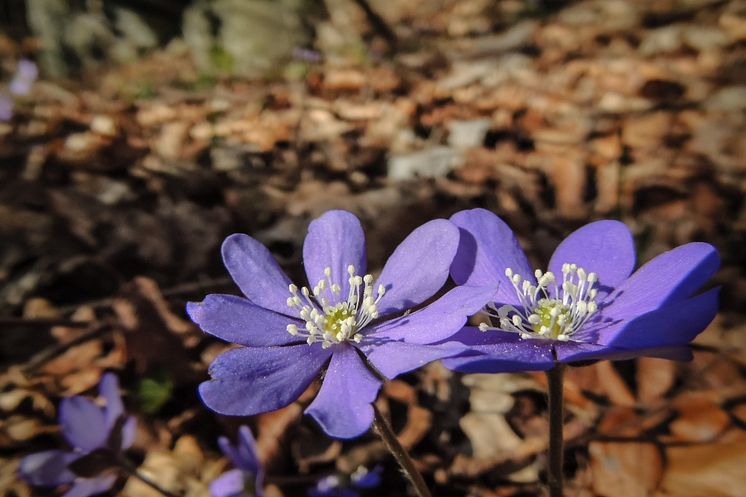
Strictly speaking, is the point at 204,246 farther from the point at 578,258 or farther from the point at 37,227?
the point at 578,258

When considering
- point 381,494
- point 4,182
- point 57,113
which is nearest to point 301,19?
point 57,113

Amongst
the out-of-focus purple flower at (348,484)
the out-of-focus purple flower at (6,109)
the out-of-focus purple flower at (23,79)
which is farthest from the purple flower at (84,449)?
the out-of-focus purple flower at (23,79)

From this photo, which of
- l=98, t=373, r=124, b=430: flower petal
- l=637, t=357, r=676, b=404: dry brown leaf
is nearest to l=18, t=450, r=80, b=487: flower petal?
l=98, t=373, r=124, b=430: flower petal

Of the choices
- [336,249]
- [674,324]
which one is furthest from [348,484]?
[674,324]

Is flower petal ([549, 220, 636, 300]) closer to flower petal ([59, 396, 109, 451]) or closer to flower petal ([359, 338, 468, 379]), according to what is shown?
flower petal ([359, 338, 468, 379])

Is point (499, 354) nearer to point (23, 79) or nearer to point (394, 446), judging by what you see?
point (394, 446)
